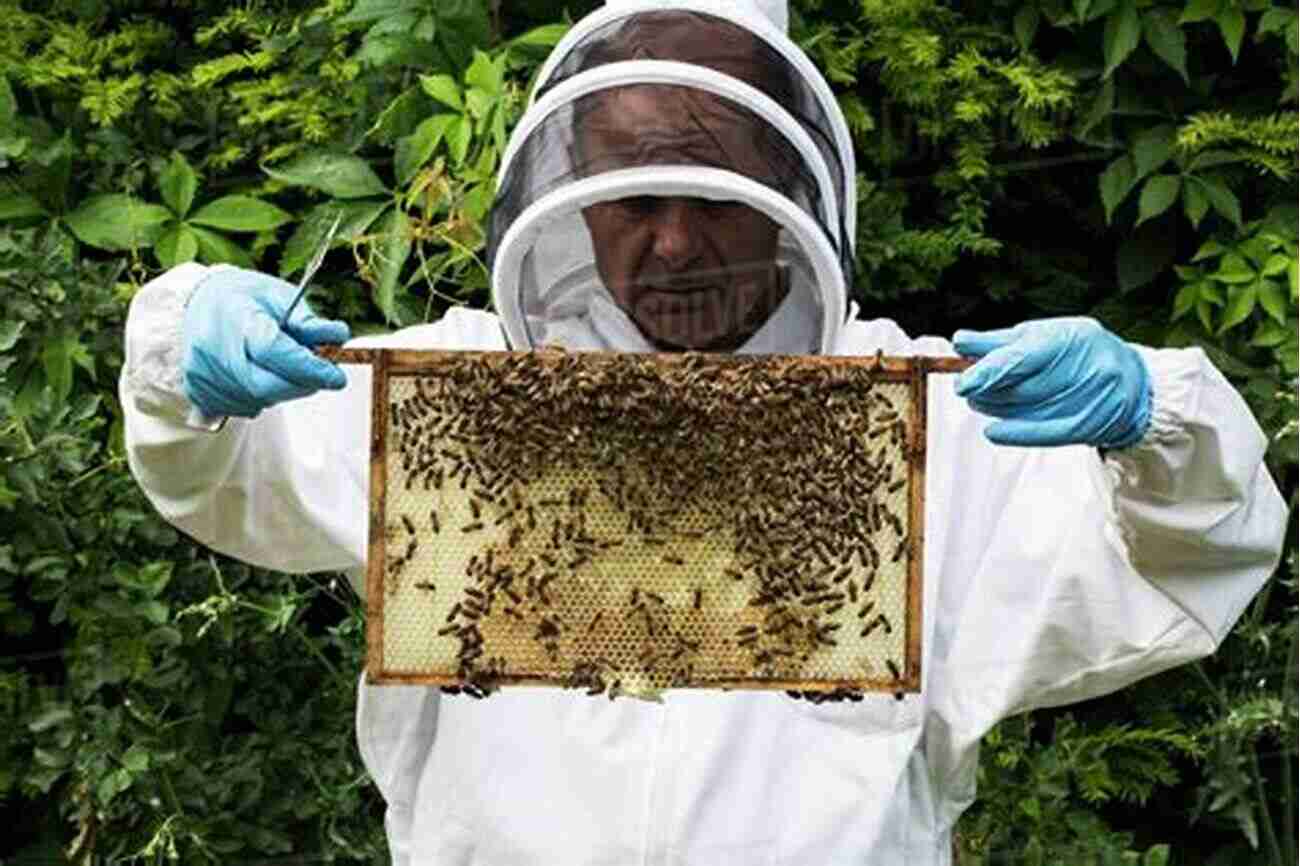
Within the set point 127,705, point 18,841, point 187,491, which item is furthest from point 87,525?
point 187,491

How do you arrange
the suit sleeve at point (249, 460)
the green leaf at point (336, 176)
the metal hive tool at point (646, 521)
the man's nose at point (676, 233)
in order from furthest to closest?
the green leaf at point (336, 176), the man's nose at point (676, 233), the suit sleeve at point (249, 460), the metal hive tool at point (646, 521)

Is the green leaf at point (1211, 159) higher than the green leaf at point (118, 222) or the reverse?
higher

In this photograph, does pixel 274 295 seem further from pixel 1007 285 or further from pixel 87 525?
pixel 1007 285

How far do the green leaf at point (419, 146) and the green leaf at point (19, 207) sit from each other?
644mm

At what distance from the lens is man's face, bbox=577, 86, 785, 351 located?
12.1ft

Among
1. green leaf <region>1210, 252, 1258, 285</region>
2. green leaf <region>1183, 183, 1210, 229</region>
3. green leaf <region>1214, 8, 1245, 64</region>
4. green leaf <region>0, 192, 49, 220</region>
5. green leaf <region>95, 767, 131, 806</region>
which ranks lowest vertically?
green leaf <region>95, 767, 131, 806</region>

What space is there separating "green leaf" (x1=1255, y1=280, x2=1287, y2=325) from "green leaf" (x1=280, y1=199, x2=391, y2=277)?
1.51m

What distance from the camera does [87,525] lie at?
5105mm

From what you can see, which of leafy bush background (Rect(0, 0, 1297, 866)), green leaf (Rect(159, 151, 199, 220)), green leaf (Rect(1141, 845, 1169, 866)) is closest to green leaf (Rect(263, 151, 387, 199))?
leafy bush background (Rect(0, 0, 1297, 866))

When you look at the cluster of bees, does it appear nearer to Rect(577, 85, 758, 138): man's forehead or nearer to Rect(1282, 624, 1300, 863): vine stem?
Rect(577, 85, 758, 138): man's forehead

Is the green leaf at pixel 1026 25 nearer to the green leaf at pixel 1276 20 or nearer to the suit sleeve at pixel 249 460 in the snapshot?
the green leaf at pixel 1276 20

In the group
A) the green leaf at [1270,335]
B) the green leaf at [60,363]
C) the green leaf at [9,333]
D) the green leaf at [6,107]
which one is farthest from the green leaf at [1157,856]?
the green leaf at [6,107]

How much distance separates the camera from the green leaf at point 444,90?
5.04 m

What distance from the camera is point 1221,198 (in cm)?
548
